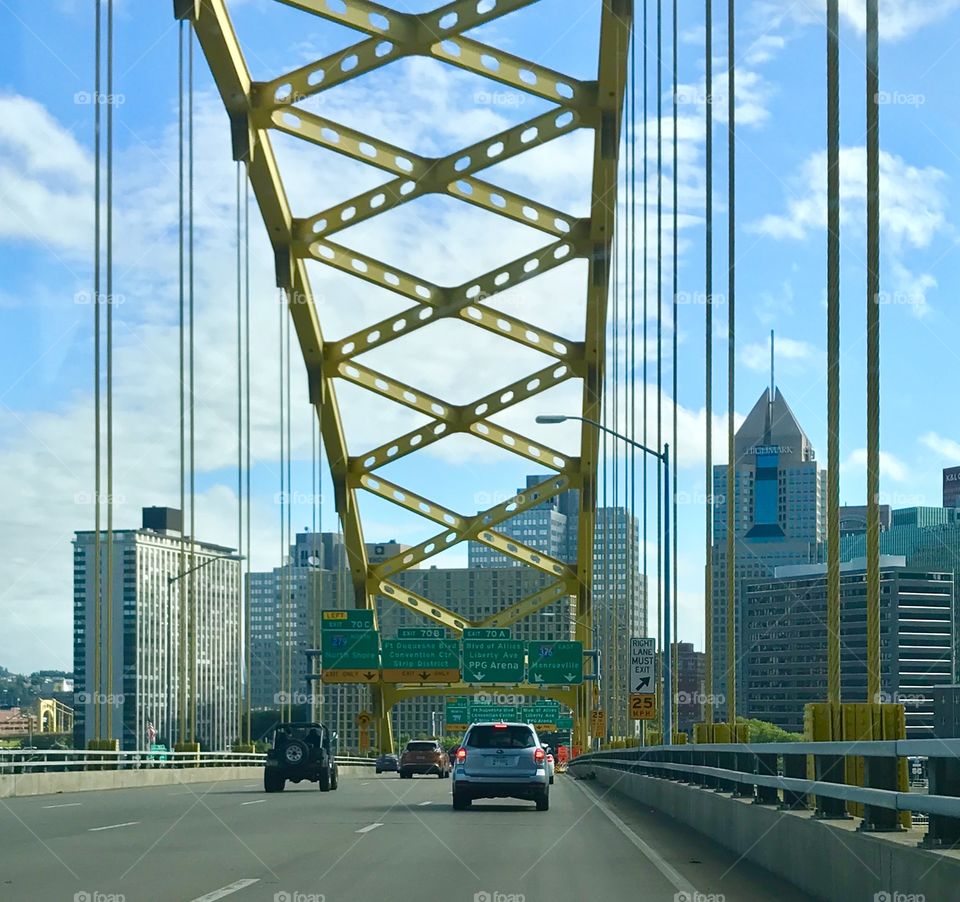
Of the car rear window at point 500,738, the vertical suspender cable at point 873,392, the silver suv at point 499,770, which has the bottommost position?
the silver suv at point 499,770

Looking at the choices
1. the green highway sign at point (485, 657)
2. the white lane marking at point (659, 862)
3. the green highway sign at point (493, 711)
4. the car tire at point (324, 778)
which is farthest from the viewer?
the green highway sign at point (493, 711)

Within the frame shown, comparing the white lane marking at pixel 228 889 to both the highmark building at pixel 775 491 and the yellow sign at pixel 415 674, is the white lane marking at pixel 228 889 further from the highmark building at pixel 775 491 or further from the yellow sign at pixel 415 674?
the highmark building at pixel 775 491

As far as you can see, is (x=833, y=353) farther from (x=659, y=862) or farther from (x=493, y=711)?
(x=493, y=711)

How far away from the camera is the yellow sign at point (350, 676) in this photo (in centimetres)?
7100

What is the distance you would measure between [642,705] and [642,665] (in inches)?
39.9

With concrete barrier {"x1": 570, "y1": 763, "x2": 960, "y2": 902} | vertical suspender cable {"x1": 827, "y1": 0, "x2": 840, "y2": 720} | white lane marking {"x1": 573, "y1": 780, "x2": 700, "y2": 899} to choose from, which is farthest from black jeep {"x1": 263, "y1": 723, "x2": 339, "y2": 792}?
vertical suspender cable {"x1": 827, "y1": 0, "x2": 840, "y2": 720}

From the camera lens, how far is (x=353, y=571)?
2813 inches

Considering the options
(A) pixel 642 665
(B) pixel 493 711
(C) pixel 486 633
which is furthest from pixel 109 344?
(B) pixel 493 711

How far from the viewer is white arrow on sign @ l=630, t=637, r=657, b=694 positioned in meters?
33.8

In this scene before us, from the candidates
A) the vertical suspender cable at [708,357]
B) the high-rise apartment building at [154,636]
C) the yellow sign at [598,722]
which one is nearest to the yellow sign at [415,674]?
the high-rise apartment building at [154,636]

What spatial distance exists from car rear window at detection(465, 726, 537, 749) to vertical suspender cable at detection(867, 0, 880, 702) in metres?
12.8

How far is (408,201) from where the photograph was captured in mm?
44781

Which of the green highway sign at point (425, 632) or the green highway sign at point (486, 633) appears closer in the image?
the green highway sign at point (486, 633)

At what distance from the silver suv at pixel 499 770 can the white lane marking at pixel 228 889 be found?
12.8 meters
